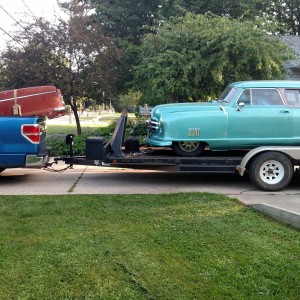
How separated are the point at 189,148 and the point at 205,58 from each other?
6078 mm

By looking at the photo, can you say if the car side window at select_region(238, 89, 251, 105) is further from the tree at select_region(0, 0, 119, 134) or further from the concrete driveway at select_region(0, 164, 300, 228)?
the tree at select_region(0, 0, 119, 134)

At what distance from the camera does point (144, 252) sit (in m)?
4.59

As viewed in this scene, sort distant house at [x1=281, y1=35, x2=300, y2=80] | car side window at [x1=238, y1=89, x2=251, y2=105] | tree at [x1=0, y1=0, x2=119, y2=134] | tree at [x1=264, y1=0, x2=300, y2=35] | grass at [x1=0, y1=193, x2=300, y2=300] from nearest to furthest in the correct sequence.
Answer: grass at [x1=0, y1=193, x2=300, y2=300] < car side window at [x1=238, y1=89, x2=251, y2=105] < tree at [x1=0, y1=0, x2=119, y2=134] < distant house at [x1=281, y1=35, x2=300, y2=80] < tree at [x1=264, y1=0, x2=300, y2=35]

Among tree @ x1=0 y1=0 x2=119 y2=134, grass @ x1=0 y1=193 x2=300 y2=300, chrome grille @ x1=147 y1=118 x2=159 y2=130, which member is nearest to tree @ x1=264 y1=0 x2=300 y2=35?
tree @ x1=0 y1=0 x2=119 y2=134

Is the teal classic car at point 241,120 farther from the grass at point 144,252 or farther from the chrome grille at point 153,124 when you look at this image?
the grass at point 144,252

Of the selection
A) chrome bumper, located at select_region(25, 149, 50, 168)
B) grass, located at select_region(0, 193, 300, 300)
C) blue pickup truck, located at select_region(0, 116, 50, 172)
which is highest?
blue pickup truck, located at select_region(0, 116, 50, 172)

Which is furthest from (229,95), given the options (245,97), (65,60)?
(65,60)

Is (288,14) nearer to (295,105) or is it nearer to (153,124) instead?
(295,105)

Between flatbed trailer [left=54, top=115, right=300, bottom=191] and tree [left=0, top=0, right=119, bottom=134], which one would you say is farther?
tree [left=0, top=0, right=119, bottom=134]

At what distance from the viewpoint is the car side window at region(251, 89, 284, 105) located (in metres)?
8.43

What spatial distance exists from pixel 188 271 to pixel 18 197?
14.1 ft

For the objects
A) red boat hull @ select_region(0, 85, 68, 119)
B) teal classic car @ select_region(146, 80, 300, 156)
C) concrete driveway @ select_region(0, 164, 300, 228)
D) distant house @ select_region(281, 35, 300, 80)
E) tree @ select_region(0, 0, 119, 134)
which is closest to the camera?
concrete driveway @ select_region(0, 164, 300, 228)

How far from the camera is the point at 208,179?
380 inches

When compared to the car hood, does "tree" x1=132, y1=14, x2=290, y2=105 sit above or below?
above
